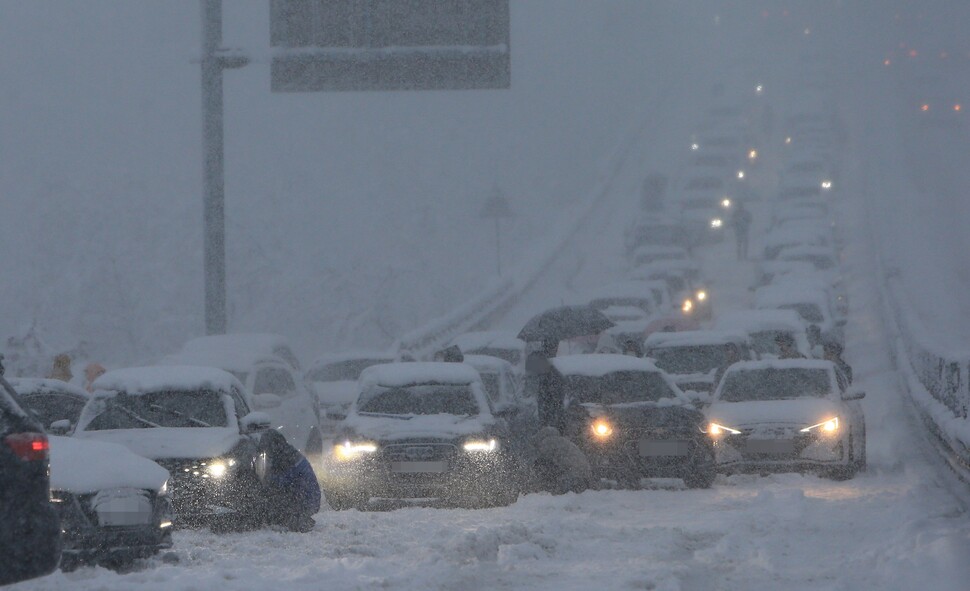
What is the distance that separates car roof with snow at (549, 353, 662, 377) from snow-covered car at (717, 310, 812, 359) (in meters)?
9.59

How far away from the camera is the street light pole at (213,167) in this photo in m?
19.4

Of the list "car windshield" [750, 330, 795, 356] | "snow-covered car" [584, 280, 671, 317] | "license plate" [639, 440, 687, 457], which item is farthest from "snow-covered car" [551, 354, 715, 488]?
"snow-covered car" [584, 280, 671, 317]

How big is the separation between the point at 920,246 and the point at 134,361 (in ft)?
93.4

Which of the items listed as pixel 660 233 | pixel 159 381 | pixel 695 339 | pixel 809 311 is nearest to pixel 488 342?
pixel 695 339

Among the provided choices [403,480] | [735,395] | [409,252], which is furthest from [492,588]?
[409,252]

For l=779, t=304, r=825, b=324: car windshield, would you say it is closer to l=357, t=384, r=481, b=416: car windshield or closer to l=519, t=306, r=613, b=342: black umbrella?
l=519, t=306, r=613, b=342: black umbrella

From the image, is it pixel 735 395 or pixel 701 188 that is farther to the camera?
pixel 701 188

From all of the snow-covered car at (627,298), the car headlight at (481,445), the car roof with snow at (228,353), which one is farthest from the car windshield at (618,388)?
the snow-covered car at (627,298)

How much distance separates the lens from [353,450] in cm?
1334

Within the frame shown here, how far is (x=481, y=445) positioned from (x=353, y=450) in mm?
1137

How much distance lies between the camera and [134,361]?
49.0 metres

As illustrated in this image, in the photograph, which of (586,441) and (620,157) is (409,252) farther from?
(586,441)

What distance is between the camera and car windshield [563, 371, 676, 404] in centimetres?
1619

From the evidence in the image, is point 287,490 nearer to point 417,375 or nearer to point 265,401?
point 417,375
